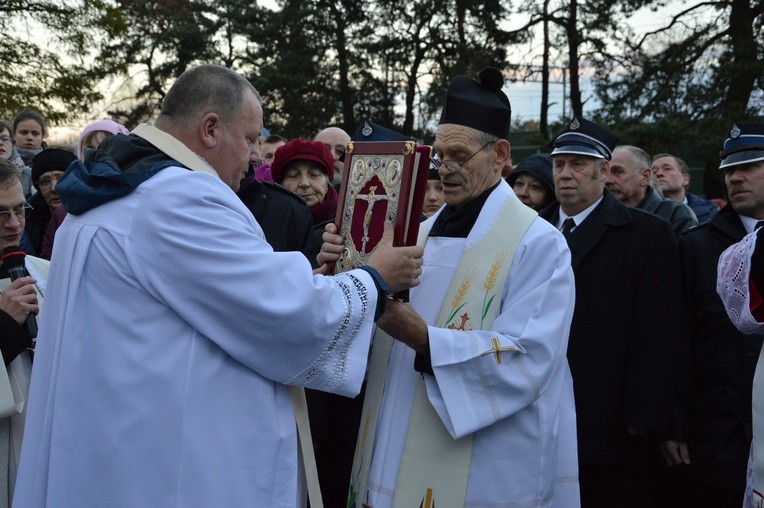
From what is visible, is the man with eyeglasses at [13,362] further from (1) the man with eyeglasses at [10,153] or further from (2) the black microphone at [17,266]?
(1) the man with eyeglasses at [10,153]

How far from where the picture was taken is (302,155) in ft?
18.3

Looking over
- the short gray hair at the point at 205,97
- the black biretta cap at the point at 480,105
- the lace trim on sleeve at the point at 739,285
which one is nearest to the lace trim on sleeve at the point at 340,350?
the short gray hair at the point at 205,97

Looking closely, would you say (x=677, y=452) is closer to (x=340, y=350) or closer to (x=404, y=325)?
(x=404, y=325)

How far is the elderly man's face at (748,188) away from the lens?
455cm

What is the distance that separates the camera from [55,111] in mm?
16094

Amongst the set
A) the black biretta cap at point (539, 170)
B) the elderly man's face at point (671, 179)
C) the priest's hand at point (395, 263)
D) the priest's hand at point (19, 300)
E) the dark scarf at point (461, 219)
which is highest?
the elderly man's face at point (671, 179)

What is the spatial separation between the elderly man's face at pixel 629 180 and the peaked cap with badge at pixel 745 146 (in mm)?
1903

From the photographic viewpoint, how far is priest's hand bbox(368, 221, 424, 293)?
2.99 meters

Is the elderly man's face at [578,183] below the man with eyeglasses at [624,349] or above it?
above

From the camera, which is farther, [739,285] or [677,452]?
[677,452]

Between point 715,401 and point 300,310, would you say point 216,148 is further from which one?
point 715,401

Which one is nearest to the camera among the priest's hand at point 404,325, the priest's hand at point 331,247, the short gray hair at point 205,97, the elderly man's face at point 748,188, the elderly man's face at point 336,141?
the short gray hair at point 205,97

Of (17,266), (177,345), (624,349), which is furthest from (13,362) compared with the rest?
(624,349)

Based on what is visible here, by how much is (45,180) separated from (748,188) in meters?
4.42
